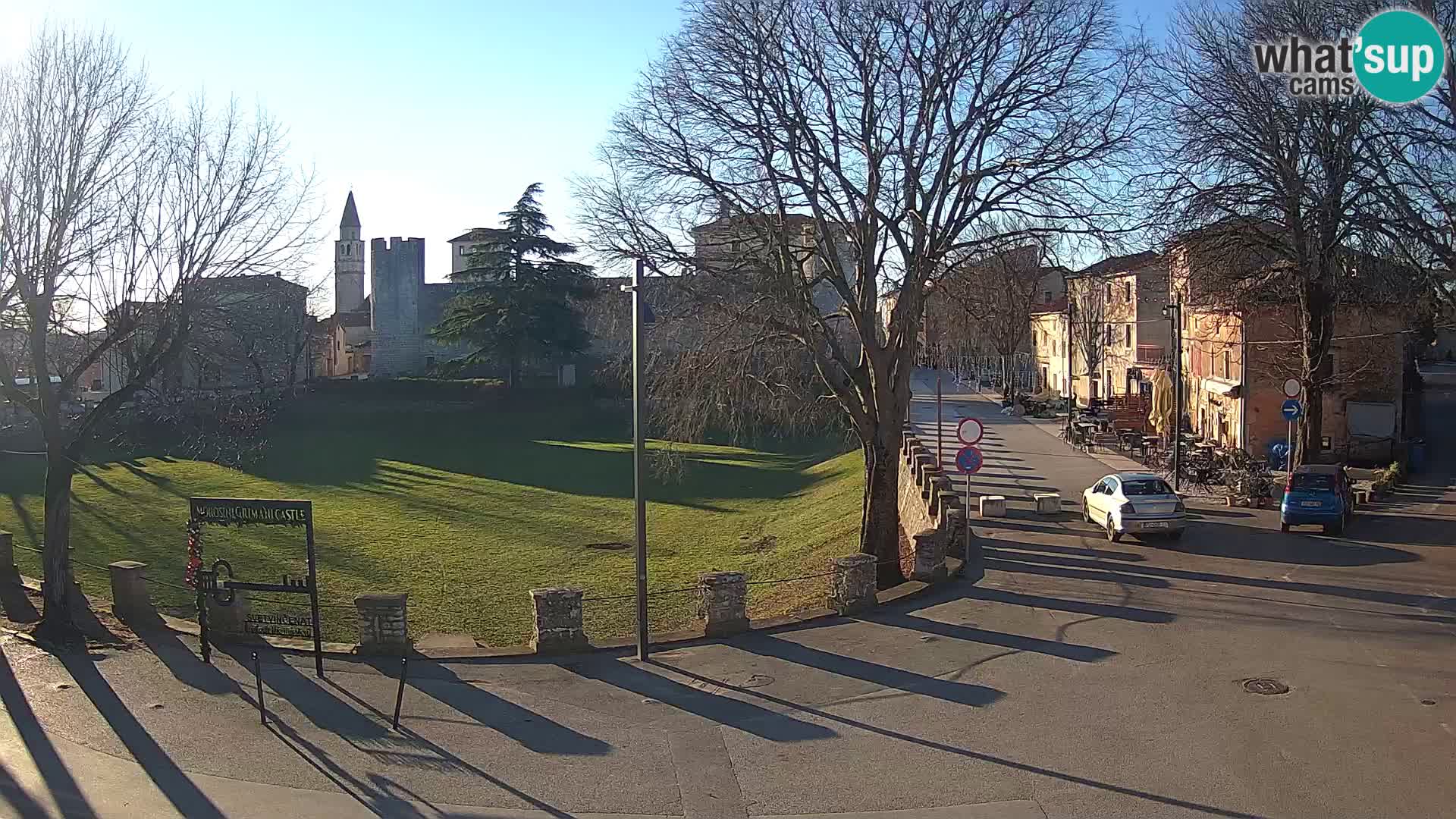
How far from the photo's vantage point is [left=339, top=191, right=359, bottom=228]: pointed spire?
113m

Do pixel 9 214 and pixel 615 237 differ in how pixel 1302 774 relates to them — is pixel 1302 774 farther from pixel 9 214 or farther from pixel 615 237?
pixel 9 214

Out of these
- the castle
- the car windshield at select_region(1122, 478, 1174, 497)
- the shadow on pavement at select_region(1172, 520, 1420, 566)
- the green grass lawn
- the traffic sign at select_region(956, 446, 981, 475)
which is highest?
the castle

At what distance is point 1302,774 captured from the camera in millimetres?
9852

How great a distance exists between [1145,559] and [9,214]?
18.5 meters

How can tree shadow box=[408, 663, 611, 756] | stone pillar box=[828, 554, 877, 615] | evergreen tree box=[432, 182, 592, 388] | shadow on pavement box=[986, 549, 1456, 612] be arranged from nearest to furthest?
tree shadow box=[408, 663, 611, 756] < stone pillar box=[828, 554, 877, 615] < shadow on pavement box=[986, 549, 1456, 612] < evergreen tree box=[432, 182, 592, 388]

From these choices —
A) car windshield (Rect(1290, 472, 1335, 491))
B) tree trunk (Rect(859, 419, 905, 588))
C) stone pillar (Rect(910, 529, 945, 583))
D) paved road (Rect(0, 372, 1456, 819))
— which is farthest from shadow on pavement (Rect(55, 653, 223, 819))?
car windshield (Rect(1290, 472, 1335, 491))

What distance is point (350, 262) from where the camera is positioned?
11862 centimetres

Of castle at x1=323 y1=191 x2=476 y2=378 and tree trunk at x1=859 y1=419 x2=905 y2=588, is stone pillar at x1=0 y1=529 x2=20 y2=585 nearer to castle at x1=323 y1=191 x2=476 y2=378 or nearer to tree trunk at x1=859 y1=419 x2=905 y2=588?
tree trunk at x1=859 y1=419 x2=905 y2=588

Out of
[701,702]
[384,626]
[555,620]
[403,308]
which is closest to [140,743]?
[384,626]

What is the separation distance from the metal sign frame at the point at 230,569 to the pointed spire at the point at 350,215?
105 meters

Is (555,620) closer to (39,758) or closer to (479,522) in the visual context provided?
(39,758)

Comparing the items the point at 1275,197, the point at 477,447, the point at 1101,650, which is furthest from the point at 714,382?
the point at 477,447

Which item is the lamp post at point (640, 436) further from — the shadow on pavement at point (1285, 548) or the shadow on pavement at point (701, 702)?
the shadow on pavement at point (1285, 548)

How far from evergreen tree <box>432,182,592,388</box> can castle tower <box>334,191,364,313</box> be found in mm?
53559
